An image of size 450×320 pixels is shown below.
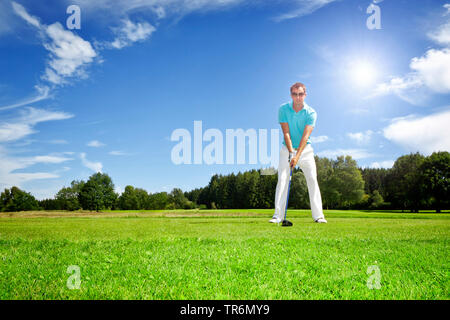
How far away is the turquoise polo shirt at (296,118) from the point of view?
10508 millimetres

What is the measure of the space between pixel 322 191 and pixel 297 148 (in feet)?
153

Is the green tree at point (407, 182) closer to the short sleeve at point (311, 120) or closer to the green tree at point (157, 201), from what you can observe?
the short sleeve at point (311, 120)

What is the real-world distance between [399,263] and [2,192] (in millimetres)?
70010

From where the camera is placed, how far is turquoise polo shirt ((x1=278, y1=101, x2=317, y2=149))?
414 inches

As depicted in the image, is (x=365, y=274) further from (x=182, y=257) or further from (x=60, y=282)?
(x=60, y=282)

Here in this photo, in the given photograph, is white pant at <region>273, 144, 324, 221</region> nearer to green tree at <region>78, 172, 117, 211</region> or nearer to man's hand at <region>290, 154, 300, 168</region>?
man's hand at <region>290, 154, 300, 168</region>

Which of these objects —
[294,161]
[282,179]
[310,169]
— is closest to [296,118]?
[294,161]

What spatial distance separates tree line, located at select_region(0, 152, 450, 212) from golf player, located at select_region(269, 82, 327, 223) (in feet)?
48.8

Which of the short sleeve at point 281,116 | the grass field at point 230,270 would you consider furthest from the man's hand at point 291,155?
the grass field at point 230,270

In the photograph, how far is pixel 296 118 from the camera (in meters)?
10.6

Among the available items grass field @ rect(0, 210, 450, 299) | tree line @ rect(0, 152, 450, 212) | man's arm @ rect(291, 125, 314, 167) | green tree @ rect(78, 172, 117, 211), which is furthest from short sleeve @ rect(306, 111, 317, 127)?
green tree @ rect(78, 172, 117, 211)

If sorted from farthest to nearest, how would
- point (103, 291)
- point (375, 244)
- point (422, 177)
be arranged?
point (422, 177), point (375, 244), point (103, 291)
